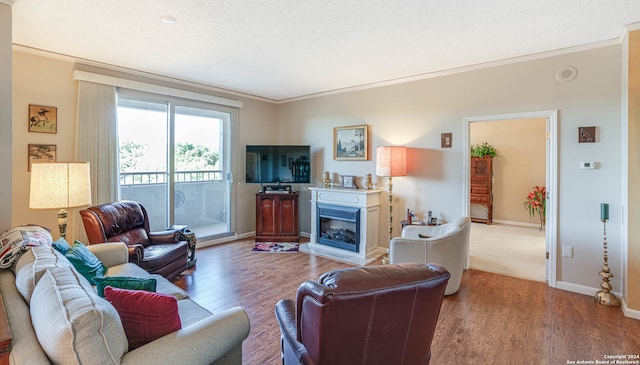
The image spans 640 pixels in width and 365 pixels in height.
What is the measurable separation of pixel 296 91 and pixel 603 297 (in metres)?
4.85

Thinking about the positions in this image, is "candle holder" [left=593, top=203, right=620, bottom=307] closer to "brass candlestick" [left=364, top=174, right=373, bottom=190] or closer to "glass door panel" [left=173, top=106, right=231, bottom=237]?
"brass candlestick" [left=364, top=174, right=373, bottom=190]

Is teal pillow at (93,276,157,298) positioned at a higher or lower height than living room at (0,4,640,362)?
lower

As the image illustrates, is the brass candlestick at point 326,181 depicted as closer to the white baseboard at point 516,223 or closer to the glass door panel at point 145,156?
the glass door panel at point 145,156

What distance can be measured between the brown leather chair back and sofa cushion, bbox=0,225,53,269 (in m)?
0.74

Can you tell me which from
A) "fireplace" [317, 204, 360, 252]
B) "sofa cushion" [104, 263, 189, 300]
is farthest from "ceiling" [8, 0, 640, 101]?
"sofa cushion" [104, 263, 189, 300]

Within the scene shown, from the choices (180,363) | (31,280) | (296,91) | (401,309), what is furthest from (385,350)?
(296,91)

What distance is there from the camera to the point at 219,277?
3.76 m

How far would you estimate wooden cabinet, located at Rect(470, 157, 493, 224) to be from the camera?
7227 millimetres

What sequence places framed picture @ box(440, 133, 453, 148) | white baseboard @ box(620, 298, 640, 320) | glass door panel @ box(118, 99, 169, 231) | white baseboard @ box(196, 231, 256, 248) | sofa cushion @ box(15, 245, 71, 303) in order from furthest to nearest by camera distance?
white baseboard @ box(196, 231, 256, 248), glass door panel @ box(118, 99, 169, 231), framed picture @ box(440, 133, 453, 148), white baseboard @ box(620, 298, 640, 320), sofa cushion @ box(15, 245, 71, 303)

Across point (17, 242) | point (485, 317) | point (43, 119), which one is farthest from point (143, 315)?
point (43, 119)

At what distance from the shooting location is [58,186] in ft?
8.52

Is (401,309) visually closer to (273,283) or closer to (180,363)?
(180,363)

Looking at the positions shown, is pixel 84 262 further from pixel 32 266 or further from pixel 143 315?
pixel 143 315

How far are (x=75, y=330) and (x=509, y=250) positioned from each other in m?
5.59
